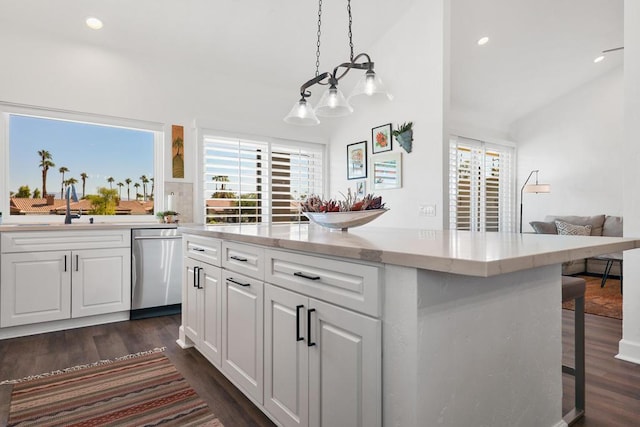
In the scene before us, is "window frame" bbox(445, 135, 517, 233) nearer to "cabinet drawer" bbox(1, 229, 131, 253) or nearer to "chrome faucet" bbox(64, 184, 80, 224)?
"cabinet drawer" bbox(1, 229, 131, 253)

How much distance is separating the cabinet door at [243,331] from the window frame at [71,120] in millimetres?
2522

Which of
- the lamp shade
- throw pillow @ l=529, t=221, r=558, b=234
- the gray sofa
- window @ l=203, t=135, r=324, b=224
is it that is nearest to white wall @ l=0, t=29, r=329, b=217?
window @ l=203, t=135, r=324, b=224

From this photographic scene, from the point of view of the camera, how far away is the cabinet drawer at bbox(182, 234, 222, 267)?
2.23m

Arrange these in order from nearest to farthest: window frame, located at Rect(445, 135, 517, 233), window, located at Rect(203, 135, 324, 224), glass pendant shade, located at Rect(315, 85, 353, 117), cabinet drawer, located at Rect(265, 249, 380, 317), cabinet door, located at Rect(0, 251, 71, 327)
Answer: cabinet drawer, located at Rect(265, 249, 380, 317) → glass pendant shade, located at Rect(315, 85, 353, 117) → cabinet door, located at Rect(0, 251, 71, 327) → window, located at Rect(203, 135, 324, 224) → window frame, located at Rect(445, 135, 517, 233)

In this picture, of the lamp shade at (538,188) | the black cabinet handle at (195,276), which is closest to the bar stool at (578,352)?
the black cabinet handle at (195,276)

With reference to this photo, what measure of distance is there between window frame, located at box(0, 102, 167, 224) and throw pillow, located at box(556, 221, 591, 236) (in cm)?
573

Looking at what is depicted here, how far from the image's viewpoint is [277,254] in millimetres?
1634

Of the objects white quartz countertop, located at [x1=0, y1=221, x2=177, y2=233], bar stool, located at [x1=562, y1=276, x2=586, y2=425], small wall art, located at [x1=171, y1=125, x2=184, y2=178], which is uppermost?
small wall art, located at [x1=171, y1=125, x2=184, y2=178]

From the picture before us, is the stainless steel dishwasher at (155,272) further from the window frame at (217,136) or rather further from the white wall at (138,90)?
the white wall at (138,90)

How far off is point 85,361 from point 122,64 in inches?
113

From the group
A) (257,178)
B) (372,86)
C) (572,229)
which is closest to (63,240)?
(257,178)

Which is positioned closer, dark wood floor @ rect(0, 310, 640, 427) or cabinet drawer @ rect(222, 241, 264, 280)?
cabinet drawer @ rect(222, 241, 264, 280)

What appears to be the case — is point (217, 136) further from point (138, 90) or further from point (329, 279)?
point (329, 279)

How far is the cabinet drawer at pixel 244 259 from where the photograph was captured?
69.7 inches
